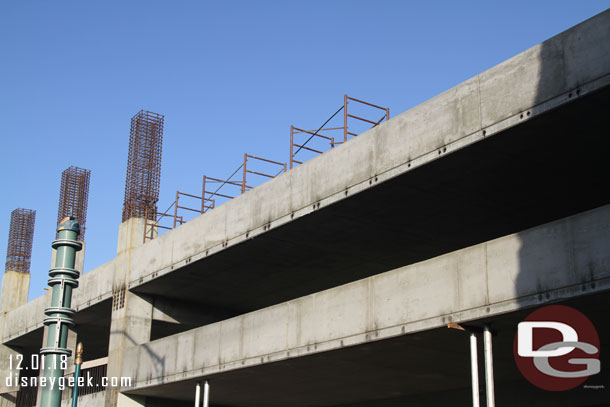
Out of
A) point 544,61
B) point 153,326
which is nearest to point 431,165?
point 544,61

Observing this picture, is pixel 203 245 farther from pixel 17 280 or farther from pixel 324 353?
pixel 17 280

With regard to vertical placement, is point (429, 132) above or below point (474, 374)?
above

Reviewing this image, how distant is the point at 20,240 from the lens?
47.8 meters

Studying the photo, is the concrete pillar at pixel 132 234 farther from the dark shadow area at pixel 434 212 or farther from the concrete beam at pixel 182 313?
the concrete beam at pixel 182 313

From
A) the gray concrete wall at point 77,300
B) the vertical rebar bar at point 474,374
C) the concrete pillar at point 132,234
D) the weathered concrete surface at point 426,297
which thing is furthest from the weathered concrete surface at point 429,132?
the gray concrete wall at point 77,300

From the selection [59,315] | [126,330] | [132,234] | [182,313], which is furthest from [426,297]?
[132,234]

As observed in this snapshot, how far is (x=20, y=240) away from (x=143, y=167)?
17.1 metres

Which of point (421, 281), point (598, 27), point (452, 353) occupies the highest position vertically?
point (598, 27)

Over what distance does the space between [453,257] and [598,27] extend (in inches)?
218

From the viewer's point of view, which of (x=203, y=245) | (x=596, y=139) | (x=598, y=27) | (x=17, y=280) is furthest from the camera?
(x=17, y=280)

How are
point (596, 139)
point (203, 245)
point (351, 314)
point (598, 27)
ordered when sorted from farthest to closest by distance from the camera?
1. point (203, 245)
2. point (351, 314)
3. point (596, 139)
4. point (598, 27)

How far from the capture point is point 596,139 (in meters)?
17.9

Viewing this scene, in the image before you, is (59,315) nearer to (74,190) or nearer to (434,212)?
(434,212)

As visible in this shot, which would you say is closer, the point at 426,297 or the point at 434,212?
the point at 426,297
